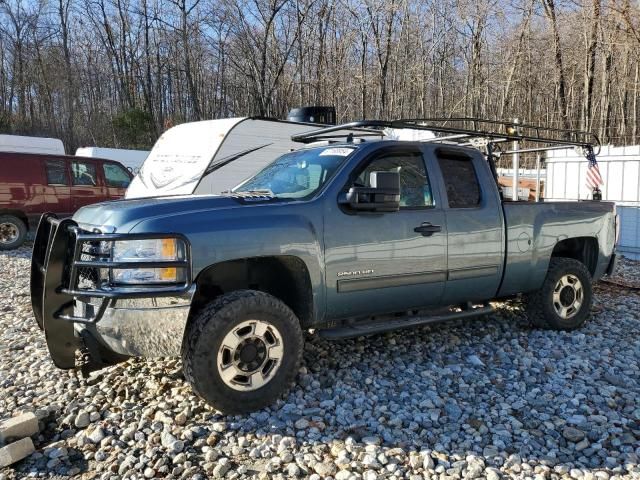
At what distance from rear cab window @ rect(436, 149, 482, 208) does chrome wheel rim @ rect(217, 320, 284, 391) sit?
2.07 meters

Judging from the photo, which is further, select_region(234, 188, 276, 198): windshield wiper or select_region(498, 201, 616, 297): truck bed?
select_region(498, 201, 616, 297): truck bed

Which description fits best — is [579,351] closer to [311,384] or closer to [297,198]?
[311,384]

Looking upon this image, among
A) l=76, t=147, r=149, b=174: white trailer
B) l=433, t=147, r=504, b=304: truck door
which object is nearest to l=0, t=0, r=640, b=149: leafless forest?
l=76, t=147, r=149, b=174: white trailer

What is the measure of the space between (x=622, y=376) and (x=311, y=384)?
2.52 meters

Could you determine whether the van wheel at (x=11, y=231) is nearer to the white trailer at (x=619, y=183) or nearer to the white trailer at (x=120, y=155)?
the white trailer at (x=120, y=155)

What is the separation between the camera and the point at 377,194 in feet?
13.2

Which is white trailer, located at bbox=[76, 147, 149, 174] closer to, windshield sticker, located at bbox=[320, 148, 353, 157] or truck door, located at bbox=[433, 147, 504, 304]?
windshield sticker, located at bbox=[320, 148, 353, 157]

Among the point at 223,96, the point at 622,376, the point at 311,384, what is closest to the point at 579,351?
the point at 622,376

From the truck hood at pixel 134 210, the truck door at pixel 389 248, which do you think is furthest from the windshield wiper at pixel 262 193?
the truck door at pixel 389 248

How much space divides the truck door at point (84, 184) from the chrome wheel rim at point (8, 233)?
4.32 ft

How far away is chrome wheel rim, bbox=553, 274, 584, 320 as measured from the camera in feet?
18.0

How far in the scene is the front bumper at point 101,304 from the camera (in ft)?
11.0

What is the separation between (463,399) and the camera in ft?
12.9

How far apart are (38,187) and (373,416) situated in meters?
11.1
